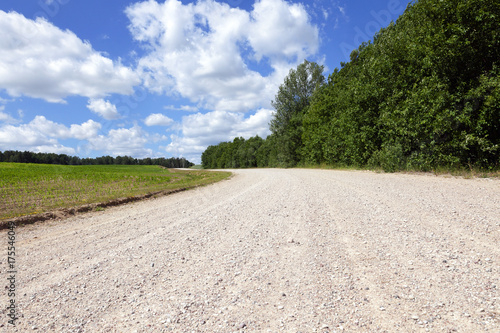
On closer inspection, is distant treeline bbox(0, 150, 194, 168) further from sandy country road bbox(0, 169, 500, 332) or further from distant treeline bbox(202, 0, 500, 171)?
sandy country road bbox(0, 169, 500, 332)

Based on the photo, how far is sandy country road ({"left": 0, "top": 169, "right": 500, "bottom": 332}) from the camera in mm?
2357

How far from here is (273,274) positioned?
3225mm

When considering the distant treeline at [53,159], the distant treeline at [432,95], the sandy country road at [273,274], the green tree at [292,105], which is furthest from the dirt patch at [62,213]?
the distant treeline at [53,159]

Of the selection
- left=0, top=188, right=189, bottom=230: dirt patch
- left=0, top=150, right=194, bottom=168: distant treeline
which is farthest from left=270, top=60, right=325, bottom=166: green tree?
left=0, top=150, right=194, bottom=168: distant treeline

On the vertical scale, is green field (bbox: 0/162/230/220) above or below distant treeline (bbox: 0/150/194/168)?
below

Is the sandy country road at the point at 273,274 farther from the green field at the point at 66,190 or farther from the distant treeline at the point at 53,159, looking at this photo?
the distant treeline at the point at 53,159

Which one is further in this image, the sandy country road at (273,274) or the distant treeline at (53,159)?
the distant treeline at (53,159)

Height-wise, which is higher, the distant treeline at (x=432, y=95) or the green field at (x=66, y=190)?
the distant treeline at (x=432, y=95)

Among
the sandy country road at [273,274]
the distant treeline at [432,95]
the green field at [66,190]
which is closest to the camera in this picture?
the sandy country road at [273,274]

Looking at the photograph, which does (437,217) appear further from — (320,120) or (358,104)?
(320,120)

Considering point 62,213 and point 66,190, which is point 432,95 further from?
point 66,190

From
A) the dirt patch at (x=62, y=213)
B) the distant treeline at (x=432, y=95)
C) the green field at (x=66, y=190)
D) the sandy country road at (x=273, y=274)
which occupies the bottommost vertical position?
the sandy country road at (x=273, y=274)

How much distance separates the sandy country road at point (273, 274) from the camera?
2.36 m

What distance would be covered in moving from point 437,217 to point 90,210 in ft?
33.4
